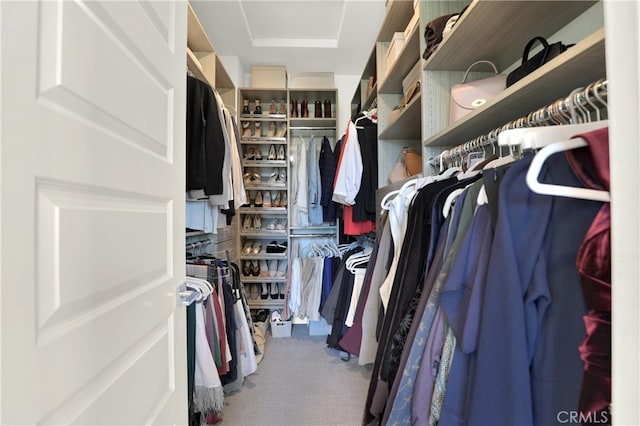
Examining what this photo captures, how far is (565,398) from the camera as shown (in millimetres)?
495

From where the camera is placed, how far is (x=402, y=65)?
1653mm

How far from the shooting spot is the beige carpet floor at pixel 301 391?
1.59 meters

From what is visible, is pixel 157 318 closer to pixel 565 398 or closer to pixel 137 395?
pixel 137 395

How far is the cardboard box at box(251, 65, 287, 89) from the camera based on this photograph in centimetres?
296

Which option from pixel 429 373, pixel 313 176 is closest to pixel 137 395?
pixel 429 373

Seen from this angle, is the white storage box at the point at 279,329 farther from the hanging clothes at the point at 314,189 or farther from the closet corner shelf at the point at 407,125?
the closet corner shelf at the point at 407,125

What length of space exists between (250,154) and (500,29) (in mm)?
2447

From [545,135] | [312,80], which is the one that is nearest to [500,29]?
[545,135]

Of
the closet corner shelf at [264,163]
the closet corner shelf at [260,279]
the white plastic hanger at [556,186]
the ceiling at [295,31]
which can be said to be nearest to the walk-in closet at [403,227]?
the white plastic hanger at [556,186]

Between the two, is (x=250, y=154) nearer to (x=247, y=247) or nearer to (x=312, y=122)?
(x=312, y=122)

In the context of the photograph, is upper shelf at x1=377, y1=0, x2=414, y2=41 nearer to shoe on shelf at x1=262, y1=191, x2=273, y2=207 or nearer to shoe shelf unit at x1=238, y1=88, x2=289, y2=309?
shoe shelf unit at x1=238, y1=88, x2=289, y2=309

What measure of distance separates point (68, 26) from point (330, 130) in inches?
111

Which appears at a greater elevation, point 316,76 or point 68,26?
point 316,76

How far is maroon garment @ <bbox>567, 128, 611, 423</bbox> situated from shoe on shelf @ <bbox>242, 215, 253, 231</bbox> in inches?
112
